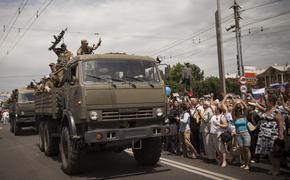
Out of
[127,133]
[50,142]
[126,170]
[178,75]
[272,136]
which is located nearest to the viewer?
[127,133]

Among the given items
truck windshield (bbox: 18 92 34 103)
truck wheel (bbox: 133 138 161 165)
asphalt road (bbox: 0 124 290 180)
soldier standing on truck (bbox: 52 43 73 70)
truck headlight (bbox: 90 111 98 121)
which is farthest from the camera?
truck windshield (bbox: 18 92 34 103)

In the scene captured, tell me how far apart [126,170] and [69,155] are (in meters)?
1.44

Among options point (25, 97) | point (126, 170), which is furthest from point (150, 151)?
point (25, 97)

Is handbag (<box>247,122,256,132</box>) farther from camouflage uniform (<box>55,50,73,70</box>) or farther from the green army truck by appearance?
camouflage uniform (<box>55,50,73,70</box>)

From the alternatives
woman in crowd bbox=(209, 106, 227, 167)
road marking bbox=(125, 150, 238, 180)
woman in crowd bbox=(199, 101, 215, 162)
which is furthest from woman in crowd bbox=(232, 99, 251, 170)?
woman in crowd bbox=(199, 101, 215, 162)

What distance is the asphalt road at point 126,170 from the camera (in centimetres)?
719

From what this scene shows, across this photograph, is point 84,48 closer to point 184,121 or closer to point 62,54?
point 62,54

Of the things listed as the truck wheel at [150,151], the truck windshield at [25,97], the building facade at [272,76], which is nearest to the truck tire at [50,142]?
the truck wheel at [150,151]

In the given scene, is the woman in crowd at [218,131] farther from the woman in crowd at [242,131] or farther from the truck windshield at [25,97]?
the truck windshield at [25,97]

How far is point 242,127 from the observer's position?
25.7 ft

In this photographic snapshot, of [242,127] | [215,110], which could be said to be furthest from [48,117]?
[242,127]

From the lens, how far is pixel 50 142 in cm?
1033

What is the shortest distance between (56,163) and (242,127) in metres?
5.15

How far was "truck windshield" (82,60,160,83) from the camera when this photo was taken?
7359 millimetres
